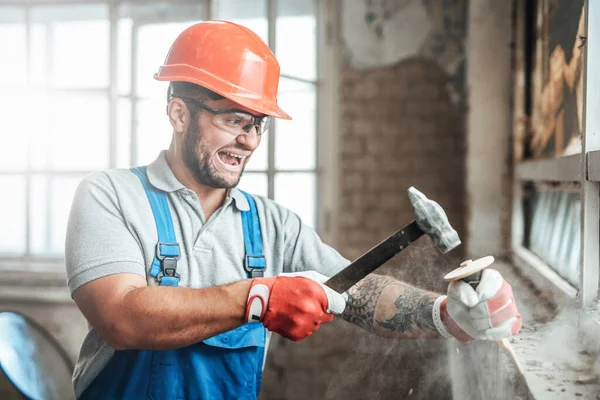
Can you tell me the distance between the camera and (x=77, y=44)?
2744 millimetres

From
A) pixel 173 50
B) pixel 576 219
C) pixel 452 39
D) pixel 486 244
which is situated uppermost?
pixel 452 39

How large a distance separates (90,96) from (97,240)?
1608 millimetres

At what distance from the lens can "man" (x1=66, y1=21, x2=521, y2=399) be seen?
120 centimetres

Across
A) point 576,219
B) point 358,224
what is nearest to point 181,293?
point 576,219

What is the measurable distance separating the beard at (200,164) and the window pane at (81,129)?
134 cm

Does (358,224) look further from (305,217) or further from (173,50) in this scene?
(173,50)

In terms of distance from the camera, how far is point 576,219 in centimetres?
169

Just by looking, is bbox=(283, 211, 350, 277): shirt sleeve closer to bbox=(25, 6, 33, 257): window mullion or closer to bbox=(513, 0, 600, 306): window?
bbox=(513, 0, 600, 306): window

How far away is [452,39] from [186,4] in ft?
4.06

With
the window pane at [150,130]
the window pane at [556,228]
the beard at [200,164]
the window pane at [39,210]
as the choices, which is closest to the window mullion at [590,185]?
the window pane at [556,228]

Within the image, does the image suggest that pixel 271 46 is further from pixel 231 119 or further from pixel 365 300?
pixel 365 300

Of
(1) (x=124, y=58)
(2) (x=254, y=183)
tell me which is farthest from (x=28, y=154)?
(2) (x=254, y=183)

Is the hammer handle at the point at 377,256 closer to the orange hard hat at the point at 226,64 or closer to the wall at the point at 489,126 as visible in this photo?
the orange hard hat at the point at 226,64

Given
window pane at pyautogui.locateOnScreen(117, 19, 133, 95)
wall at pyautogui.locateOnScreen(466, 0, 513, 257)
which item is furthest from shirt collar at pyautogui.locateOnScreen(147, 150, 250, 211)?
wall at pyautogui.locateOnScreen(466, 0, 513, 257)
